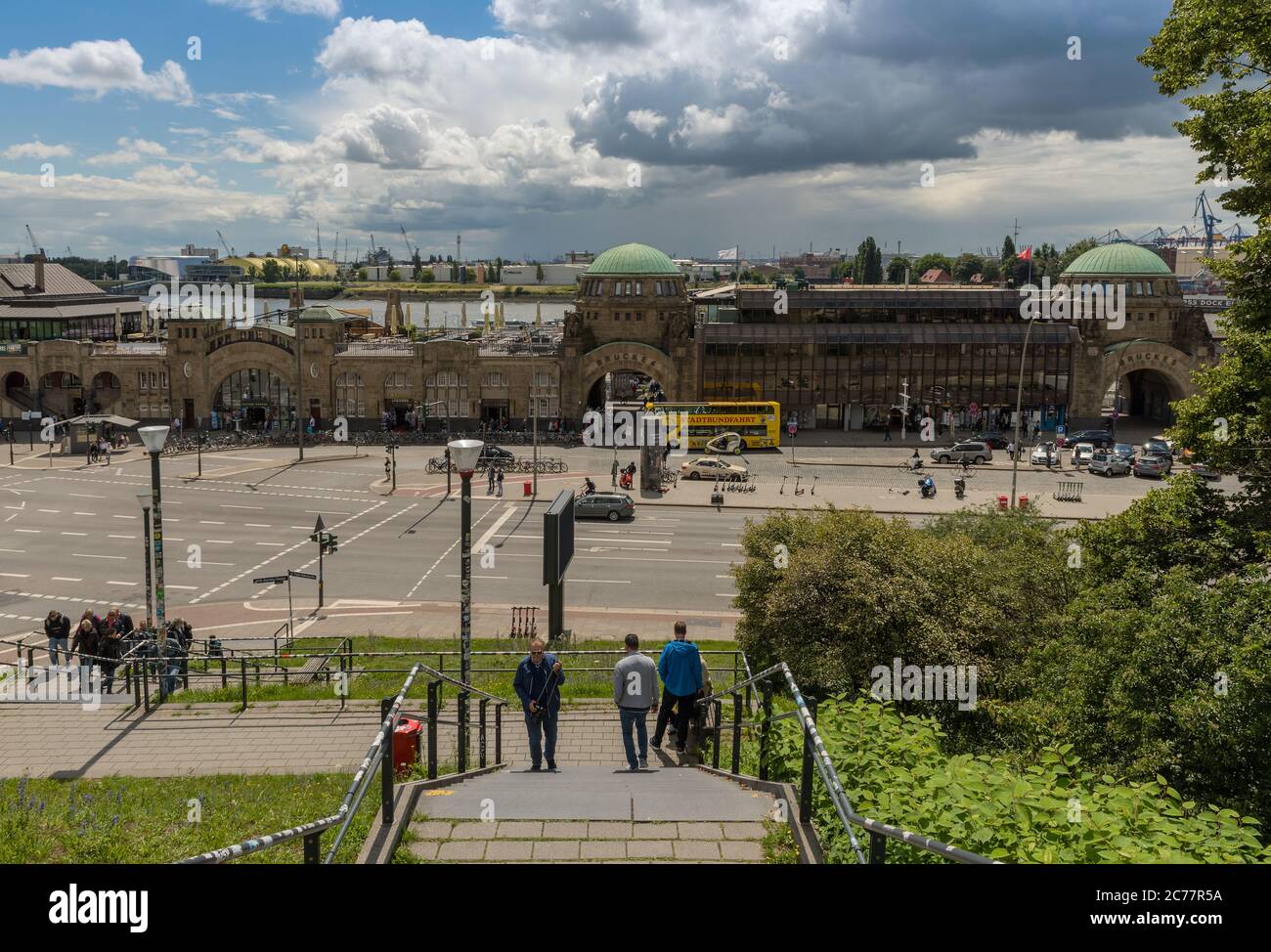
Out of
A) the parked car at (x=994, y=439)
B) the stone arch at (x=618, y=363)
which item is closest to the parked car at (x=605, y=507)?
the stone arch at (x=618, y=363)

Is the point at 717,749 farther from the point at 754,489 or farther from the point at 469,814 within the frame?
the point at 754,489

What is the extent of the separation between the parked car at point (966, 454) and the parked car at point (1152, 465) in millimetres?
7873

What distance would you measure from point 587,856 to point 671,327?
63845 mm

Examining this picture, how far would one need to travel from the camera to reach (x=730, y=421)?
64.8m

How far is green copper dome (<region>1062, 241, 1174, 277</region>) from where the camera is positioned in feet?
240

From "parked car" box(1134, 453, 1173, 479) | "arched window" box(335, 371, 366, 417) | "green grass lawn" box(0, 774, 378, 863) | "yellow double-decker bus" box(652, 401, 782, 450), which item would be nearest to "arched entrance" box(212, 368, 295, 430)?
"arched window" box(335, 371, 366, 417)

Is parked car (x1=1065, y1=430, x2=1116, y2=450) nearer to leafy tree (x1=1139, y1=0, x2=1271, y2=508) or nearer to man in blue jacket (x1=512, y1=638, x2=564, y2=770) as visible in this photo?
leafy tree (x1=1139, y1=0, x2=1271, y2=508)

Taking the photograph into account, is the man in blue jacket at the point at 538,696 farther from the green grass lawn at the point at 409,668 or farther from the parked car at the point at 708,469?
the parked car at the point at 708,469

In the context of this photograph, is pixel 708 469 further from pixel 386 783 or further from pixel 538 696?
pixel 386 783

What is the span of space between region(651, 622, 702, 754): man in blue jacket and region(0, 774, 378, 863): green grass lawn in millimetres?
4190

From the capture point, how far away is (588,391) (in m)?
71.6

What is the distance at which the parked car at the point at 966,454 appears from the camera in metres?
60.5

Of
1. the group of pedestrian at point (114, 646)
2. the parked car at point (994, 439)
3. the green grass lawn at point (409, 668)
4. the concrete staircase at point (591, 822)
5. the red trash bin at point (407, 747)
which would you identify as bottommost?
the green grass lawn at point (409, 668)

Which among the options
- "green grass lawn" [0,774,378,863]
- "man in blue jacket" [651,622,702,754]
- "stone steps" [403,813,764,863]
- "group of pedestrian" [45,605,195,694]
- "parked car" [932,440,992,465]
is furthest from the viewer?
"parked car" [932,440,992,465]
